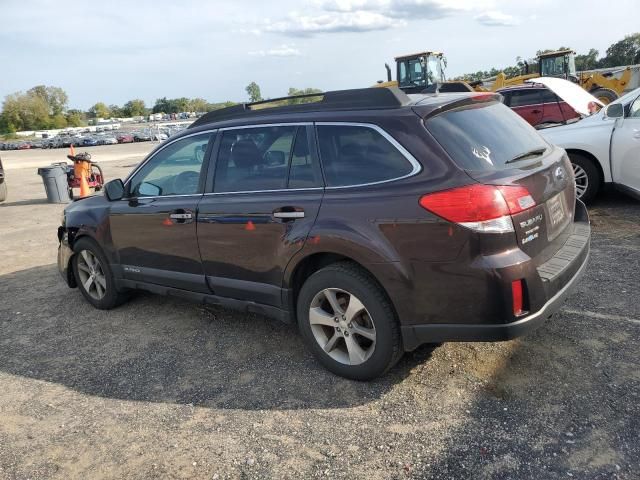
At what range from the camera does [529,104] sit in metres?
14.1

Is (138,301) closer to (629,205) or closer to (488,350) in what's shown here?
(488,350)

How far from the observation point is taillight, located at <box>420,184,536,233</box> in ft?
9.16

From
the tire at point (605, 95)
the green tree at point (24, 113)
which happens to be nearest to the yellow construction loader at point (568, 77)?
the tire at point (605, 95)

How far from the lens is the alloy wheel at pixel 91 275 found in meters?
5.18

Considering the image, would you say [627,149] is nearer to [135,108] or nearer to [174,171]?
[174,171]

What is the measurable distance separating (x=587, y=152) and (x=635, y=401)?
472 centimetres

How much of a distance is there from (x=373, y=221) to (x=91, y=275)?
336 centimetres

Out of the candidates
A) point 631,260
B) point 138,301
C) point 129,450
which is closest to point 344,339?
point 129,450

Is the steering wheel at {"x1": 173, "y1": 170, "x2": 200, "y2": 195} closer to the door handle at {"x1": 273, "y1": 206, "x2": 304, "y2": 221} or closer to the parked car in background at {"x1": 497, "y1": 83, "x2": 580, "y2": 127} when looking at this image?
the door handle at {"x1": 273, "y1": 206, "x2": 304, "y2": 221}

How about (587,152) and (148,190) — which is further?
(587,152)

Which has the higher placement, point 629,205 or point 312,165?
point 312,165

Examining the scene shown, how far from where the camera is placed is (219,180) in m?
4.00

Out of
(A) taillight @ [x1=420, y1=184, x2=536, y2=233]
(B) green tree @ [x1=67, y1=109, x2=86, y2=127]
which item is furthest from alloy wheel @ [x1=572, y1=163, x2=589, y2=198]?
(B) green tree @ [x1=67, y1=109, x2=86, y2=127]

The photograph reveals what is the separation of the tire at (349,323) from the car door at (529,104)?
12.2m
